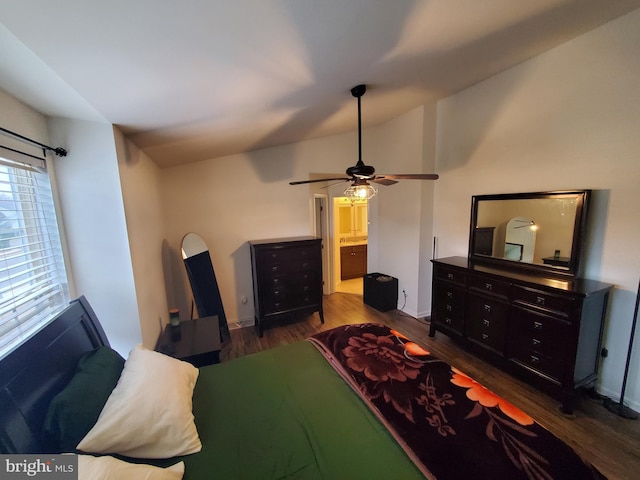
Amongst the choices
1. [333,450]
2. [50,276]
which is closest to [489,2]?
[333,450]

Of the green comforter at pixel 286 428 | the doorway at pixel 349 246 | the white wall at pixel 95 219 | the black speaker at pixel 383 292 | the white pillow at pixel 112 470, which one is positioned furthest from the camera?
the doorway at pixel 349 246

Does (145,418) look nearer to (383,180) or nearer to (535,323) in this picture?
(383,180)

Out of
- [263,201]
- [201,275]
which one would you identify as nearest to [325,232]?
[263,201]

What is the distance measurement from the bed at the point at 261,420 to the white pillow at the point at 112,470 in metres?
0.03

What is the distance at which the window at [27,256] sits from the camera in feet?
3.82

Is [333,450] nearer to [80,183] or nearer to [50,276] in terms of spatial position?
[50,276]

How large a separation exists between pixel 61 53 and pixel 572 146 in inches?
131

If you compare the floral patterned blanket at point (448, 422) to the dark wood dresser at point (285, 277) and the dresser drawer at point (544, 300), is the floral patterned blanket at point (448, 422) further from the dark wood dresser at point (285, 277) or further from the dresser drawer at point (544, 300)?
the dark wood dresser at point (285, 277)

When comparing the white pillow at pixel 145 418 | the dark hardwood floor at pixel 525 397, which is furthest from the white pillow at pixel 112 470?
the dark hardwood floor at pixel 525 397

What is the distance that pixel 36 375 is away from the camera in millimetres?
990

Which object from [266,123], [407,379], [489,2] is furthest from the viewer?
[266,123]

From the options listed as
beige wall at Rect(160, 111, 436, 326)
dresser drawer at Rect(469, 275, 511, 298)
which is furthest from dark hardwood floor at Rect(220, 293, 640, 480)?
dresser drawer at Rect(469, 275, 511, 298)

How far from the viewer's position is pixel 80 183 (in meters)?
1.56

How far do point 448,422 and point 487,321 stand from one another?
164 cm
